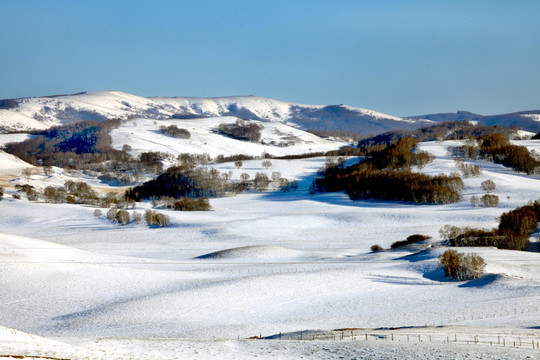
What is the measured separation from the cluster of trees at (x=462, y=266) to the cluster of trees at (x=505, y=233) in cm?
1257

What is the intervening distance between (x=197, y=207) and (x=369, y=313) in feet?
198

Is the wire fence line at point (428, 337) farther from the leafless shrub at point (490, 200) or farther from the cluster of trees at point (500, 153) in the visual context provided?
the cluster of trees at point (500, 153)

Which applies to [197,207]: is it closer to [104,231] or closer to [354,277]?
[104,231]

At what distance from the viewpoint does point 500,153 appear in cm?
11519

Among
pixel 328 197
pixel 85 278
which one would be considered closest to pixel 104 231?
pixel 85 278

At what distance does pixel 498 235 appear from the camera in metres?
56.9

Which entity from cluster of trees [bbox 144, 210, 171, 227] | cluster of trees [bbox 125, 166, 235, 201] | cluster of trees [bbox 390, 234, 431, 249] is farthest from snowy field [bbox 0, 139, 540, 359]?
cluster of trees [bbox 125, 166, 235, 201]

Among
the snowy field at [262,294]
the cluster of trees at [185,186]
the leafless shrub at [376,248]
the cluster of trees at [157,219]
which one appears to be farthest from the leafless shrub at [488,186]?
the cluster of trees at [157,219]

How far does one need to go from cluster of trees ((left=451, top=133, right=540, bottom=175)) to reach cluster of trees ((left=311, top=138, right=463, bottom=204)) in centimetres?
1088

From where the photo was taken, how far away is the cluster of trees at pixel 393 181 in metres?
87.9

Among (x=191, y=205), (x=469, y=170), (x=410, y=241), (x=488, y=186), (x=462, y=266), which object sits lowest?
(x=462, y=266)

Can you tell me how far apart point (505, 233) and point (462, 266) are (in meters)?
19.6

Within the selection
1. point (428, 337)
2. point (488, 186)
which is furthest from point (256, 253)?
point (488, 186)

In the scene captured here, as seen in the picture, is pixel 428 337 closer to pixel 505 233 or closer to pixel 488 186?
pixel 505 233
